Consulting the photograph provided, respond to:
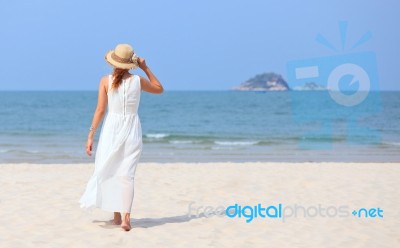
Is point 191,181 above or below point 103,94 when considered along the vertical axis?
below

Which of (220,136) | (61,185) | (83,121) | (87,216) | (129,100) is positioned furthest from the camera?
(83,121)

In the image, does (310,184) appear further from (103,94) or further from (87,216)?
(103,94)

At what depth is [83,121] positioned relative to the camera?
43250 millimetres

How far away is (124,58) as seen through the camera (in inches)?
247

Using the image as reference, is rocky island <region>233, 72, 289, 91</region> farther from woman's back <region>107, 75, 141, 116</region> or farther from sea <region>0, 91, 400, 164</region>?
woman's back <region>107, 75, 141, 116</region>

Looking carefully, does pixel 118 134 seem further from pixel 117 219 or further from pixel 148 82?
pixel 117 219

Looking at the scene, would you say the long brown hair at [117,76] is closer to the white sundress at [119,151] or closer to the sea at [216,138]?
the white sundress at [119,151]

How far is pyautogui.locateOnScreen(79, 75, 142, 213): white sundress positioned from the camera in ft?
20.8

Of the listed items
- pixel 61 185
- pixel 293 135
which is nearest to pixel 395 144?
pixel 293 135

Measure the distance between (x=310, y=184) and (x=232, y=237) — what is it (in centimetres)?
439

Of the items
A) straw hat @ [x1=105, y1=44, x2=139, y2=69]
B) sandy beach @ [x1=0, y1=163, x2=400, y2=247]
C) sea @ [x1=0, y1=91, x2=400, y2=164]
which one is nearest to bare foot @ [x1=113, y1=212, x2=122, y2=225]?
sandy beach @ [x1=0, y1=163, x2=400, y2=247]

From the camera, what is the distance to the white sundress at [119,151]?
634cm

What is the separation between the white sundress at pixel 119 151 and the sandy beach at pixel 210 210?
1.11 ft

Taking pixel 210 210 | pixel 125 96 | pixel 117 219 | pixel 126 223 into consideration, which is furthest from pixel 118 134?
pixel 210 210
